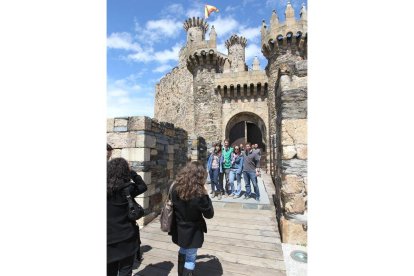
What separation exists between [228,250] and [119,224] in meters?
1.99

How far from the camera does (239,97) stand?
51.3 ft

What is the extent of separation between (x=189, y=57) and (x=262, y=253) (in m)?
14.6

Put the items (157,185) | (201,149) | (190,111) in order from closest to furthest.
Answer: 1. (157,185)
2. (201,149)
3. (190,111)

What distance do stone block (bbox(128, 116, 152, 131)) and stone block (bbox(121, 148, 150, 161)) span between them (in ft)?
1.43

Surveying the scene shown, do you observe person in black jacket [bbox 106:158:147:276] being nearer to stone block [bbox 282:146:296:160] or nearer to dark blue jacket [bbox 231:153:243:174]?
stone block [bbox 282:146:296:160]

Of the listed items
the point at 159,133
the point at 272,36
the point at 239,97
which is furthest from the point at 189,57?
the point at 159,133

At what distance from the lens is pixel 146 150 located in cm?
452

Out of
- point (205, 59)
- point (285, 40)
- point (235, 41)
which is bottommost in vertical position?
point (205, 59)

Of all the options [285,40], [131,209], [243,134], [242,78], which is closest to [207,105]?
[242,78]

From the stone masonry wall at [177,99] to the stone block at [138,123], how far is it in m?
15.0

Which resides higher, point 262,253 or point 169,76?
point 169,76

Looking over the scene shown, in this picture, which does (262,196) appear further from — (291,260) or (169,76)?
(169,76)

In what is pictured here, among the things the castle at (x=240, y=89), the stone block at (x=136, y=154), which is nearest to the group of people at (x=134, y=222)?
the stone block at (x=136, y=154)

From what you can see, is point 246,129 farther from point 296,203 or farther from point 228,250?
point 228,250
